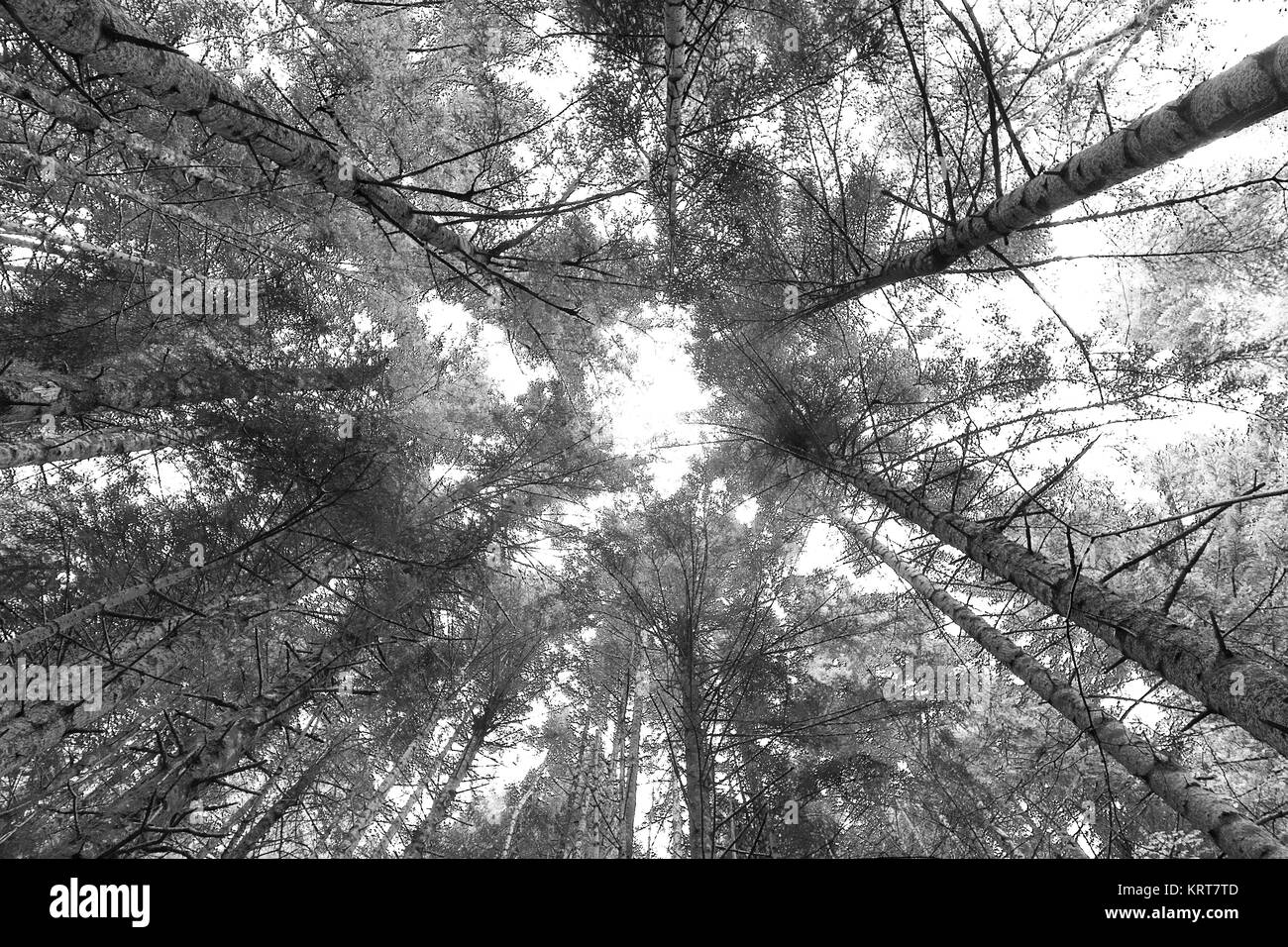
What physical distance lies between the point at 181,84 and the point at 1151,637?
5.66 m

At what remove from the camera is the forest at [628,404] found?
404 cm

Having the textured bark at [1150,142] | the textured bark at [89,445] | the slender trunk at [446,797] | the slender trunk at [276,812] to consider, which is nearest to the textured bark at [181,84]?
the textured bark at [1150,142]

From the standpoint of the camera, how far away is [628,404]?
1006cm

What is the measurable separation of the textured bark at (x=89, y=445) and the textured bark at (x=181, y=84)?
4.40 metres

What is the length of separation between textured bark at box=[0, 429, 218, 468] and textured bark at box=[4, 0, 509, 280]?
440 cm

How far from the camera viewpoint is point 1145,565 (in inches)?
323

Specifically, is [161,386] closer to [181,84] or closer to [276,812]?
[276,812]

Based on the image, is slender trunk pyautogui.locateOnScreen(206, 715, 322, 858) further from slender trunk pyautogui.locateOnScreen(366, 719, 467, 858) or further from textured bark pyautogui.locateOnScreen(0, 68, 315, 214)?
textured bark pyautogui.locateOnScreen(0, 68, 315, 214)

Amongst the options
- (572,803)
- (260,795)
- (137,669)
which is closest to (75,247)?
(137,669)

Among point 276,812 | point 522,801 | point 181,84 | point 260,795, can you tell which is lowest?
point 522,801

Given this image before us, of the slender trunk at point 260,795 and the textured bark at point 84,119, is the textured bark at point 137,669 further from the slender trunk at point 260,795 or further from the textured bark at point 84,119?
the textured bark at point 84,119

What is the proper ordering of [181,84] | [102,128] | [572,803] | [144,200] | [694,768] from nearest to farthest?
[181,84], [694,768], [102,128], [144,200], [572,803]
